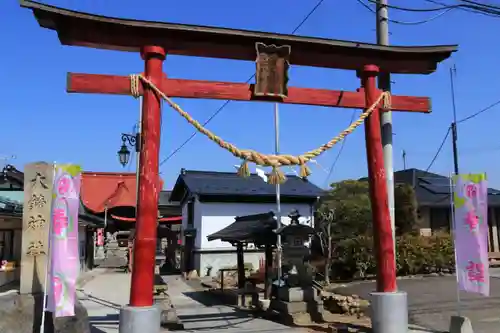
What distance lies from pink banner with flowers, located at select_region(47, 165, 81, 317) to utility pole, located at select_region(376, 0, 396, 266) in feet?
20.9

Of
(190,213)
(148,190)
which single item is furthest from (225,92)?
(190,213)

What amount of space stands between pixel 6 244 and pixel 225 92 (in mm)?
10346

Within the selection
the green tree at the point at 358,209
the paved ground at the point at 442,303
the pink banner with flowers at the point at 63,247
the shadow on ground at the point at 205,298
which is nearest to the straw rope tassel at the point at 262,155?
the pink banner with flowers at the point at 63,247

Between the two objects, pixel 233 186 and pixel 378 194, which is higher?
pixel 233 186

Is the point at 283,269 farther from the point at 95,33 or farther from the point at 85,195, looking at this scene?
the point at 85,195

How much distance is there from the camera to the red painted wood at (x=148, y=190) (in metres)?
8.02

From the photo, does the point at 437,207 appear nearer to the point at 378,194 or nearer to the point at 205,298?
the point at 205,298

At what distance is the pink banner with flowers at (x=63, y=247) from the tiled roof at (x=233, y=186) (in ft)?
62.6

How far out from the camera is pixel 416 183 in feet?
103

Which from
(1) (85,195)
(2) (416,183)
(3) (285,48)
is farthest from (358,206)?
(1) (85,195)

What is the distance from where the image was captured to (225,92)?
30.1ft

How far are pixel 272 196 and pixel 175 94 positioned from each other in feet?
64.2

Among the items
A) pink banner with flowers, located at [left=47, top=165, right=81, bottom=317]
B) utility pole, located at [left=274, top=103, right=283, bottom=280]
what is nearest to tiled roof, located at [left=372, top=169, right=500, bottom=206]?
utility pole, located at [left=274, top=103, right=283, bottom=280]

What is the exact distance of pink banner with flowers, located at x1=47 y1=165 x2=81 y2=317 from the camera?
24.6 feet
